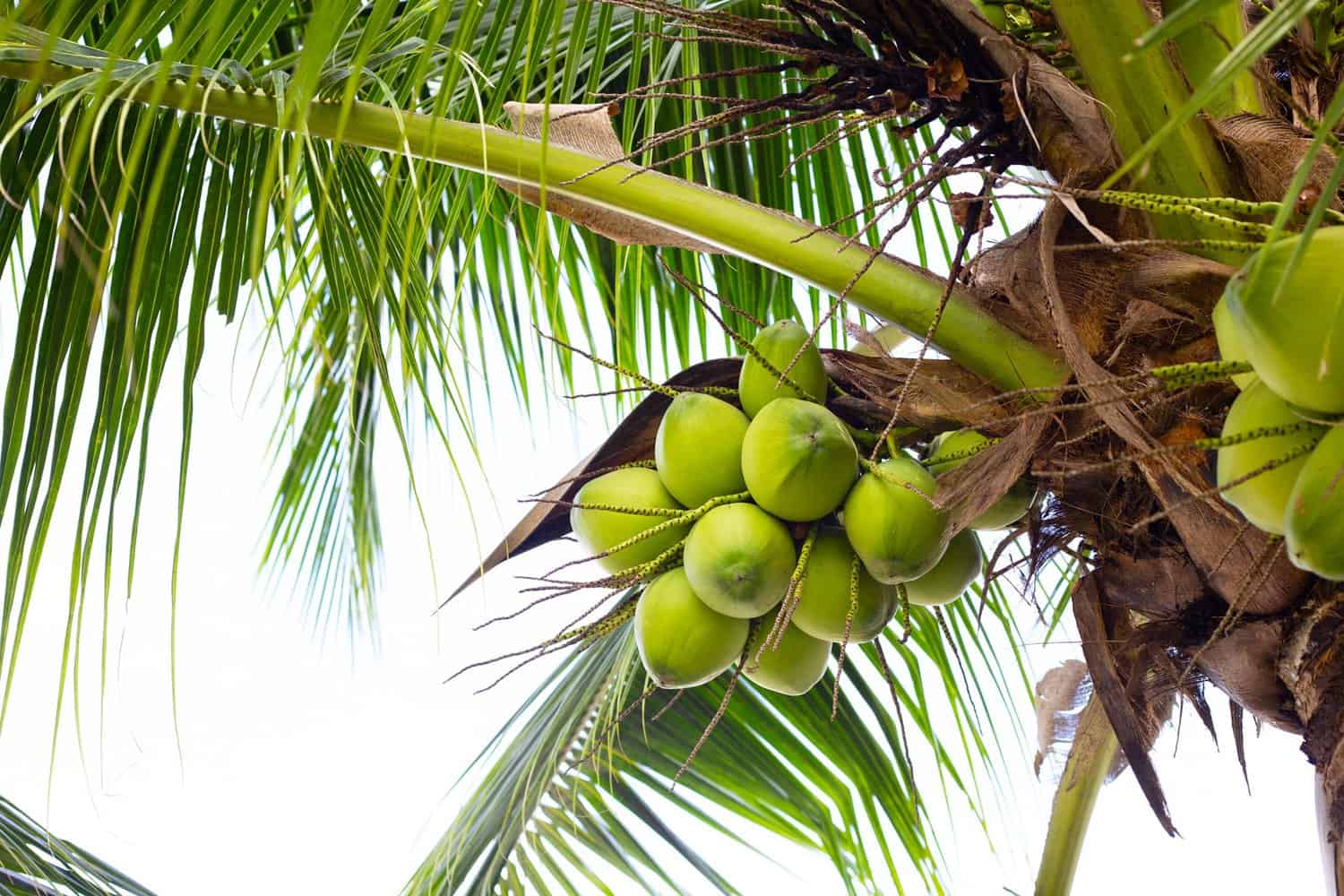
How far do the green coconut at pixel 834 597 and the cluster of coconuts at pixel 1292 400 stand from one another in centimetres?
30

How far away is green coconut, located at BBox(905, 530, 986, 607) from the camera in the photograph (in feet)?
3.02

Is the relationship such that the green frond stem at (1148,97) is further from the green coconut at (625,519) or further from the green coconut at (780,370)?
the green coconut at (625,519)

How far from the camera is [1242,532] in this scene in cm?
75

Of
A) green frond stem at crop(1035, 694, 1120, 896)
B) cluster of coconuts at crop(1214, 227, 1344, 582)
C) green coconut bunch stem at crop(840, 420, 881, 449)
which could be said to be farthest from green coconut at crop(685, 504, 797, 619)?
green frond stem at crop(1035, 694, 1120, 896)

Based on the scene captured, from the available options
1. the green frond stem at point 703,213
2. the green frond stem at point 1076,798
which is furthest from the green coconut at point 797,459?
the green frond stem at point 1076,798

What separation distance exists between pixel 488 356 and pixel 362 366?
9.4 inches

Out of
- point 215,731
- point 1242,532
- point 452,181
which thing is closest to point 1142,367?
point 1242,532

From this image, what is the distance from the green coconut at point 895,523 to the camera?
2.68ft

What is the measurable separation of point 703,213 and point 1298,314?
1.61 ft

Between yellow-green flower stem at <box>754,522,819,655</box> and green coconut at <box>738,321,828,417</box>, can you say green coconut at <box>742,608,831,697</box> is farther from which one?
green coconut at <box>738,321,828,417</box>

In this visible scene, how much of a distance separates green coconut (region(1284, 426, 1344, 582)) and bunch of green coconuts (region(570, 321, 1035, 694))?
0.93 ft

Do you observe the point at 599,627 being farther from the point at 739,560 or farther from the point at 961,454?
the point at 961,454

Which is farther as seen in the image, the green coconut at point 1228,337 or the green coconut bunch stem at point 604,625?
the green coconut bunch stem at point 604,625

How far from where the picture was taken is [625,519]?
90 cm
